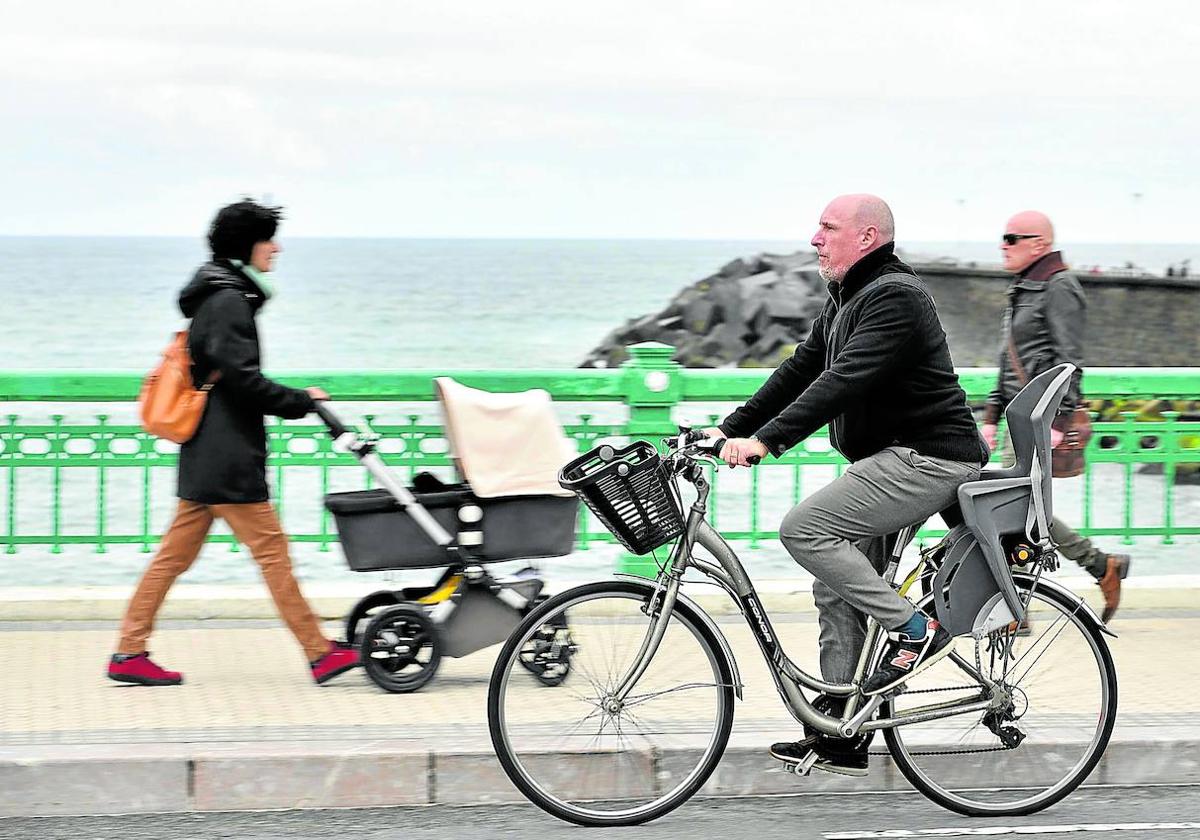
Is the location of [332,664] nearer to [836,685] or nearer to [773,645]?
[773,645]

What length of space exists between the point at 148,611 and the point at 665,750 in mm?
2232

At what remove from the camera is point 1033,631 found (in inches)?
201

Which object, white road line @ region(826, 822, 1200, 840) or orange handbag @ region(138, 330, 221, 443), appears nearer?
white road line @ region(826, 822, 1200, 840)

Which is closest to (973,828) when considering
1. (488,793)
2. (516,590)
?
(488,793)

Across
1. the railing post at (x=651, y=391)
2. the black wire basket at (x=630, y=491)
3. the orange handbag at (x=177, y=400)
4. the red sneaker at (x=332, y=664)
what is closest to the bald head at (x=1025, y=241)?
the railing post at (x=651, y=391)

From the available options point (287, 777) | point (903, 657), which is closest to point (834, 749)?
point (903, 657)

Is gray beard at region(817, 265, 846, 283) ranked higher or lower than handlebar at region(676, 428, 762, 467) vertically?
higher

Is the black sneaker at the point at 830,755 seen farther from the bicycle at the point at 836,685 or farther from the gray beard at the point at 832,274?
the gray beard at the point at 832,274

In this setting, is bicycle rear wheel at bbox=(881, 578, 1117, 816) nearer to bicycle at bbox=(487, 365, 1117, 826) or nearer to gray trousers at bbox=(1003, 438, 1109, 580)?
bicycle at bbox=(487, 365, 1117, 826)

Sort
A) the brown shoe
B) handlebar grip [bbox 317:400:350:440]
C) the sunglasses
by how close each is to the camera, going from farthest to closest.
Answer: the brown shoe, the sunglasses, handlebar grip [bbox 317:400:350:440]

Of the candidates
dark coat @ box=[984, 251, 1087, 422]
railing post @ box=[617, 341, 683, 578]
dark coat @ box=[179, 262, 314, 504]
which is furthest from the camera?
railing post @ box=[617, 341, 683, 578]

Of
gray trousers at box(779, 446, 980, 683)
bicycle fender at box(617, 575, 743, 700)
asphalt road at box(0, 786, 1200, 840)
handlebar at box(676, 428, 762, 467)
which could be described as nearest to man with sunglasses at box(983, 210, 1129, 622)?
asphalt road at box(0, 786, 1200, 840)

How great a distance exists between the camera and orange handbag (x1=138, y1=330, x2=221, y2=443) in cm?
606

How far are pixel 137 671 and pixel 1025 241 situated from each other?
3.81 meters
